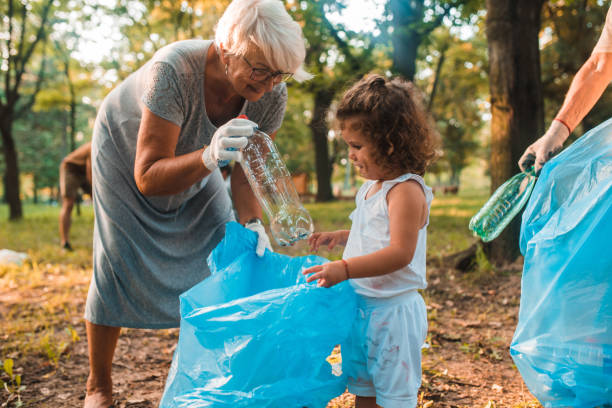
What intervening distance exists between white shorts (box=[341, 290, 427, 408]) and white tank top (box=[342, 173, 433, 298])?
0.03m

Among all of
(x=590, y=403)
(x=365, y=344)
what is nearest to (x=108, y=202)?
(x=365, y=344)

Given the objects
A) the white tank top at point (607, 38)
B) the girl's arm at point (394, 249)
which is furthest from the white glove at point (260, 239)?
the white tank top at point (607, 38)

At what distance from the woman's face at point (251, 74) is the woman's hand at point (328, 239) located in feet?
1.95

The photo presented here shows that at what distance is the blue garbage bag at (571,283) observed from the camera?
1404 millimetres

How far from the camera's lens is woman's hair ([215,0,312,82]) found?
168 cm

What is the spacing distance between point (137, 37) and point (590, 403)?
14617 mm

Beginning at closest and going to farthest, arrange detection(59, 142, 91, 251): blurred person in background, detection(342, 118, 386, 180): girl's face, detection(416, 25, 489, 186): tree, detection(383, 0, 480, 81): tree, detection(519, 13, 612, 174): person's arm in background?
detection(342, 118, 386, 180): girl's face
detection(519, 13, 612, 174): person's arm in background
detection(59, 142, 91, 251): blurred person in background
detection(383, 0, 480, 81): tree
detection(416, 25, 489, 186): tree

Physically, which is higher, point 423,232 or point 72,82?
point 72,82

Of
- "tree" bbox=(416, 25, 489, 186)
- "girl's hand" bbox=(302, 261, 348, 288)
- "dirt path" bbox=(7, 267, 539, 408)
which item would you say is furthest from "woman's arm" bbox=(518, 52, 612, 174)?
"tree" bbox=(416, 25, 489, 186)

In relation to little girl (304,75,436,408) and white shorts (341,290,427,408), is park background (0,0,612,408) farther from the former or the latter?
white shorts (341,290,427,408)

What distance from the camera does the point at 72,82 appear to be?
553 inches

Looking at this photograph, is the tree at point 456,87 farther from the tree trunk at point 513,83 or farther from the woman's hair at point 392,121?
the woman's hair at point 392,121

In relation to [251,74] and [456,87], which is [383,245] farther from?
[456,87]

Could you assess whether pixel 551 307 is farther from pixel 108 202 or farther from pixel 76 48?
pixel 76 48
